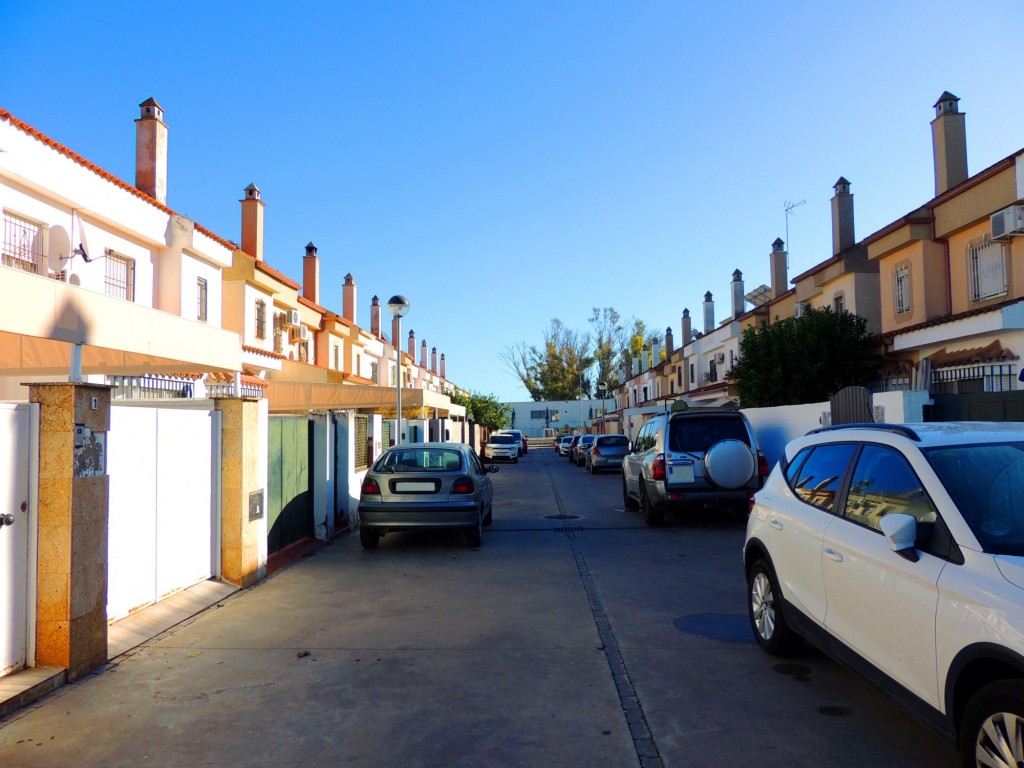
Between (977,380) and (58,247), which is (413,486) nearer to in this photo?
(58,247)

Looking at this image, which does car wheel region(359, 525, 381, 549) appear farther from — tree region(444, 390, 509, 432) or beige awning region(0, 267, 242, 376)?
tree region(444, 390, 509, 432)

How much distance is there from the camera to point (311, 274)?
3228 centimetres

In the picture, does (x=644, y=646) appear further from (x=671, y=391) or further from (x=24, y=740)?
(x=671, y=391)

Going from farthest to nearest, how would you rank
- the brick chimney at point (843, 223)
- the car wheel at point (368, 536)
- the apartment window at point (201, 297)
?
1. the brick chimney at point (843, 223)
2. the apartment window at point (201, 297)
3. the car wheel at point (368, 536)

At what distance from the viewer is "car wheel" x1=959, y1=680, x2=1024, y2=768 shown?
2686mm

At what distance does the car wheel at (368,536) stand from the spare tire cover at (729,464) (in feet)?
16.9

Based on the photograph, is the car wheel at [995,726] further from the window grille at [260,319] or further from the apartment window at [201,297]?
the window grille at [260,319]

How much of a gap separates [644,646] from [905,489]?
2549 millimetres

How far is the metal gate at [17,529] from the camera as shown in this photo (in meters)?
4.75

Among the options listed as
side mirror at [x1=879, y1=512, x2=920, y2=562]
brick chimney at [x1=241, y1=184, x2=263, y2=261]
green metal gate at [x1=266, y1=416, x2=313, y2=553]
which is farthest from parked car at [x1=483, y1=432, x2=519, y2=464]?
side mirror at [x1=879, y1=512, x2=920, y2=562]

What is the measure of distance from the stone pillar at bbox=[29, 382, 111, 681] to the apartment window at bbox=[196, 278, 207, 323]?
13545mm

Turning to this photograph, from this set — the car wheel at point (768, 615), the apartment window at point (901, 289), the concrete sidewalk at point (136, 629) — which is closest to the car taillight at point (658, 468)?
the concrete sidewalk at point (136, 629)

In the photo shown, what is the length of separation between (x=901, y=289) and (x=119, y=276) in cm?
1900

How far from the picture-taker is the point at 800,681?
4.81 meters
